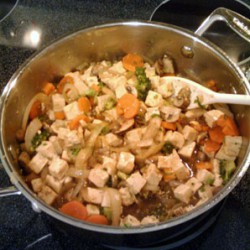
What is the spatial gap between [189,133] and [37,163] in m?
0.54

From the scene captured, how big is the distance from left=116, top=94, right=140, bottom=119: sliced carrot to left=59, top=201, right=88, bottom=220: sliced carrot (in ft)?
1.27

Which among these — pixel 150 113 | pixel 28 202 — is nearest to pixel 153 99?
pixel 150 113

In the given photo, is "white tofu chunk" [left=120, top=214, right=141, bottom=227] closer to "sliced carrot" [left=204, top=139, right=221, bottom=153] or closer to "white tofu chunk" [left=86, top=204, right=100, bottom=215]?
"white tofu chunk" [left=86, top=204, right=100, bottom=215]

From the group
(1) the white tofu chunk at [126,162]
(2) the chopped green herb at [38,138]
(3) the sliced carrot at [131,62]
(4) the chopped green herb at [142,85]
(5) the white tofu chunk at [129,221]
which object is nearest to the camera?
(5) the white tofu chunk at [129,221]

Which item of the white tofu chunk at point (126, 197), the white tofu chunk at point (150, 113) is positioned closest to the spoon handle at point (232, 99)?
the white tofu chunk at point (150, 113)

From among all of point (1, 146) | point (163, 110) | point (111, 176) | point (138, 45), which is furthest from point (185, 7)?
point (1, 146)

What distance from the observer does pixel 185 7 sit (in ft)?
6.40

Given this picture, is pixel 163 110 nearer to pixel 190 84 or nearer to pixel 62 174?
pixel 190 84

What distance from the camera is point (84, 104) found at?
1.62 m

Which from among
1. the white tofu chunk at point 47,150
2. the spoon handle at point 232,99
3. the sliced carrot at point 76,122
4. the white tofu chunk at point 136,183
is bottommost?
the white tofu chunk at point 47,150

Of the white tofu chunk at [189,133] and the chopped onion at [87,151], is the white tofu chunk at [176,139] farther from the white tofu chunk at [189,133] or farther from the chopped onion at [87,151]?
the chopped onion at [87,151]

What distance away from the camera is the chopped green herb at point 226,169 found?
56.8 inches

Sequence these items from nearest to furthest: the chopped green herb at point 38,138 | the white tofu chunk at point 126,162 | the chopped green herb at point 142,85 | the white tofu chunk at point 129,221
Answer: the white tofu chunk at point 129,221 → the white tofu chunk at point 126,162 → the chopped green herb at point 38,138 → the chopped green herb at point 142,85

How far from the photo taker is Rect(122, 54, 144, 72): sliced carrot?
5.76ft
